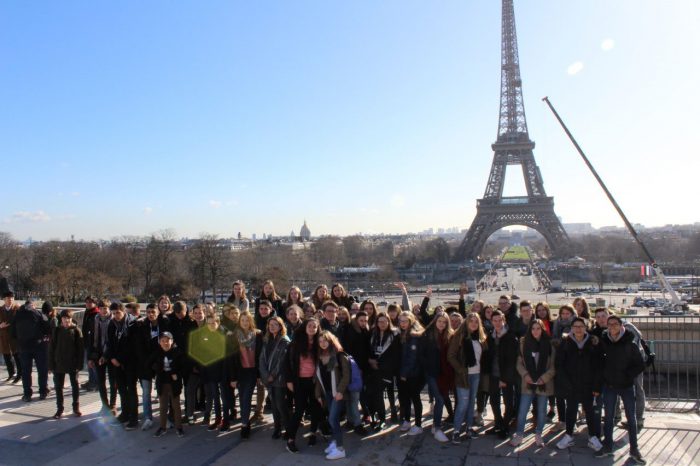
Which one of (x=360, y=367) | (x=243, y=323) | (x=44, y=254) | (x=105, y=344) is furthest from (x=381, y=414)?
(x=44, y=254)

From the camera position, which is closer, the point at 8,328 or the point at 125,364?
the point at 125,364

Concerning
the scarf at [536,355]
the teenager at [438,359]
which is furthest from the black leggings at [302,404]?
the scarf at [536,355]

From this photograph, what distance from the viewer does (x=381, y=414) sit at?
276 inches

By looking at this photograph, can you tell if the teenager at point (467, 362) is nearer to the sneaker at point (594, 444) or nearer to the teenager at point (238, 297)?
the sneaker at point (594, 444)

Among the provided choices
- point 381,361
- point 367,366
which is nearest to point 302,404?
point 367,366

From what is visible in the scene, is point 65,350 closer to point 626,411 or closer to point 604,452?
point 604,452

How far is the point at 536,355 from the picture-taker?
634 cm

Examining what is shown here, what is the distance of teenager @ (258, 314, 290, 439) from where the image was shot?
658cm

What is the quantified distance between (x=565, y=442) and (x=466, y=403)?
45.5 inches

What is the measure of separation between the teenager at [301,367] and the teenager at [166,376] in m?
1.54

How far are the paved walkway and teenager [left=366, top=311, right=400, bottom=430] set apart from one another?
1.18 feet

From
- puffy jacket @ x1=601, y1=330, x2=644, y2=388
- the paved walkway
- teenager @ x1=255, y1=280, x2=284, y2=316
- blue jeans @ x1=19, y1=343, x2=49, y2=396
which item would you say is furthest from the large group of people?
blue jeans @ x1=19, y1=343, x2=49, y2=396

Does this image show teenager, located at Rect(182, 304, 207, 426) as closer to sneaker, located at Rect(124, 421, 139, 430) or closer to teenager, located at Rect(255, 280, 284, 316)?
sneaker, located at Rect(124, 421, 139, 430)

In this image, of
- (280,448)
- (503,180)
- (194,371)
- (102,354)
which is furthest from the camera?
A: (503,180)
